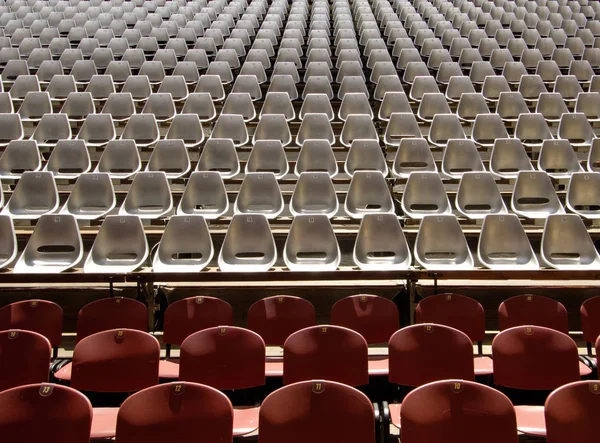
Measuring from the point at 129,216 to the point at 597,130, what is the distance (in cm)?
400

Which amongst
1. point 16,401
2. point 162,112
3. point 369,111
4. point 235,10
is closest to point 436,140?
point 369,111

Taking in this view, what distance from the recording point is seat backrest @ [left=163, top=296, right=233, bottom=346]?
9.52 ft

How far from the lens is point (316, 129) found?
5.00m

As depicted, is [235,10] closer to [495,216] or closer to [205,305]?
[495,216]

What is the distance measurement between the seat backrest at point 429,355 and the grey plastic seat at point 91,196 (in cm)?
234

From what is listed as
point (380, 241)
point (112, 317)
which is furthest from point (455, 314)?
point (112, 317)

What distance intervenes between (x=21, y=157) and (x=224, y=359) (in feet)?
9.39

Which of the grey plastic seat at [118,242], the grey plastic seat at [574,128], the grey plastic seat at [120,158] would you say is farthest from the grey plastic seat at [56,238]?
the grey plastic seat at [574,128]

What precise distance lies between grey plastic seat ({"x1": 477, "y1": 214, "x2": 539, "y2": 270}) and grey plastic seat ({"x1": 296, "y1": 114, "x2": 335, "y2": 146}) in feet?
5.51

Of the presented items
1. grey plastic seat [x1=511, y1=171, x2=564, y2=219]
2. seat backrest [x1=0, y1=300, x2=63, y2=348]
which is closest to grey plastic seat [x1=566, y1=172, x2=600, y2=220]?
grey plastic seat [x1=511, y1=171, x2=564, y2=219]

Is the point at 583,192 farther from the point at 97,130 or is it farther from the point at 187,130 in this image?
the point at 97,130

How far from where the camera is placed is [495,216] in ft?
12.1

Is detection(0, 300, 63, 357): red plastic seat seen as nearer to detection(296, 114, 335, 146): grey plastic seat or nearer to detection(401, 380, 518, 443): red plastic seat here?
detection(401, 380, 518, 443): red plastic seat

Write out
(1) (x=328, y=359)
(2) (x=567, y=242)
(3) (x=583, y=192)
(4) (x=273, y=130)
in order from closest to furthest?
(1) (x=328, y=359), (2) (x=567, y=242), (3) (x=583, y=192), (4) (x=273, y=130)
